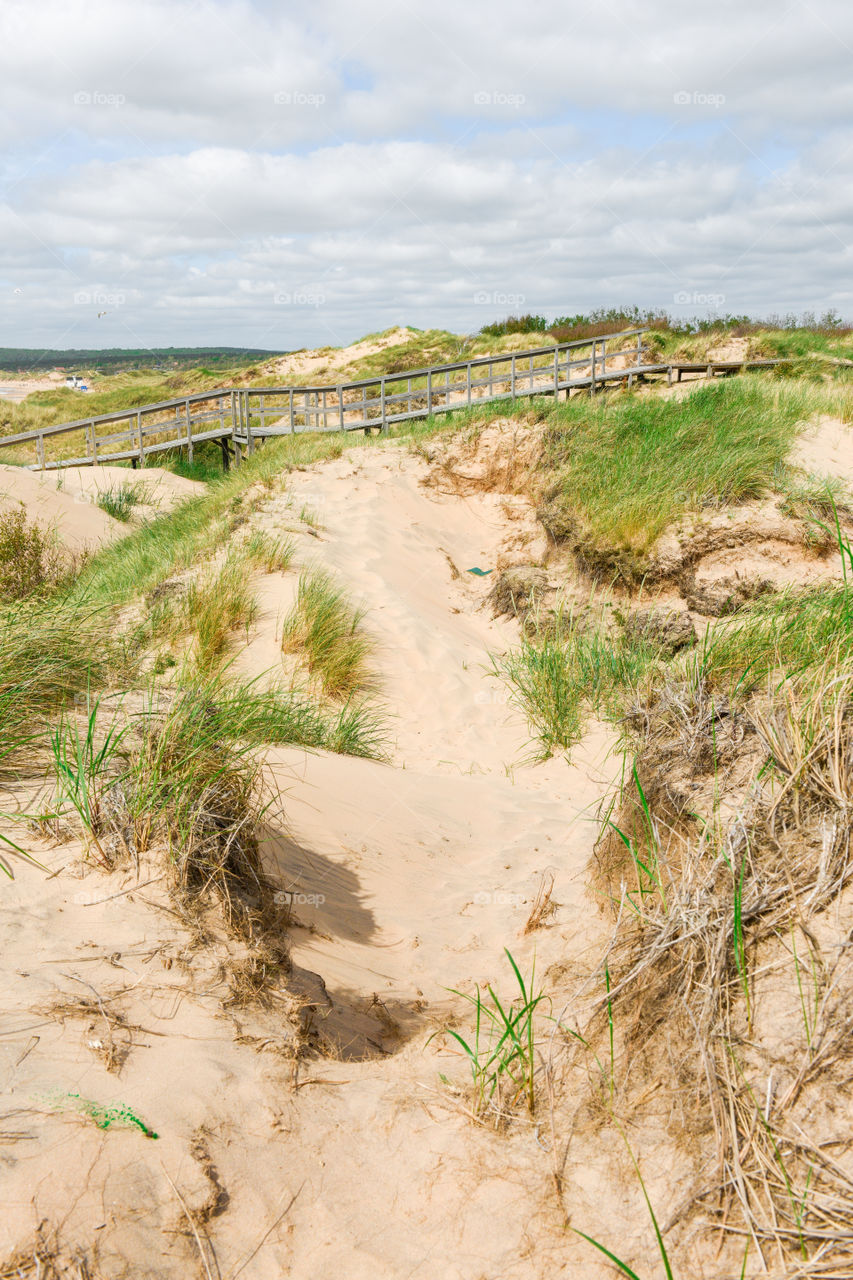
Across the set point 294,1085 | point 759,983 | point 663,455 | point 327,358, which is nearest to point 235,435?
point 663,455

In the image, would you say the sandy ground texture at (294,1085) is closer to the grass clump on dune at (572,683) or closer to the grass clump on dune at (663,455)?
the grass clump on dune at (572,683)

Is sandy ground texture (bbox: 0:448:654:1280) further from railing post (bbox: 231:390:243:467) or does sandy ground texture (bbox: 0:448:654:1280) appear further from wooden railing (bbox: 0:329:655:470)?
railing post (bbox: 231:390:243:467)

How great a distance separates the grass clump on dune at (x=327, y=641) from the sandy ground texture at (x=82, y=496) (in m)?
4.31

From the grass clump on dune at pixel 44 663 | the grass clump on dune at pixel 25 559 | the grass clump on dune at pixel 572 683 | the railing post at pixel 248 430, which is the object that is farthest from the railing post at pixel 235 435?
the grass clump on dune at pixel 44 663

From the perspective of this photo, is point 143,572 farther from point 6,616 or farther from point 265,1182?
point 265,1182

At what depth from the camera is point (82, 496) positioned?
13.9 meters

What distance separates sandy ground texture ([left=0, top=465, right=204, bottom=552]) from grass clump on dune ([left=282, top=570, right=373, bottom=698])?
431 centimetres

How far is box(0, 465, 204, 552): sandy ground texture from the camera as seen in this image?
11.9 m

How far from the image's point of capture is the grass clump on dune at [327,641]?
7.52m

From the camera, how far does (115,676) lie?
15.4ft

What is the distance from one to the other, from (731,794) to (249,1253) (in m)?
2.01

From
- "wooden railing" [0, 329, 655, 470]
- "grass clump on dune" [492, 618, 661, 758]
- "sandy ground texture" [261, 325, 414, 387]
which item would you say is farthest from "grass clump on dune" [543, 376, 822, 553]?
"sandy ground texture" [261, 325, 414, 387]

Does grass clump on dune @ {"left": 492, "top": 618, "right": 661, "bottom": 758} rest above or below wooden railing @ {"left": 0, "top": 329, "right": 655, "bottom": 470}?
below

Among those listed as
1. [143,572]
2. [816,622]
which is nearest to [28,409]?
[143,572]
